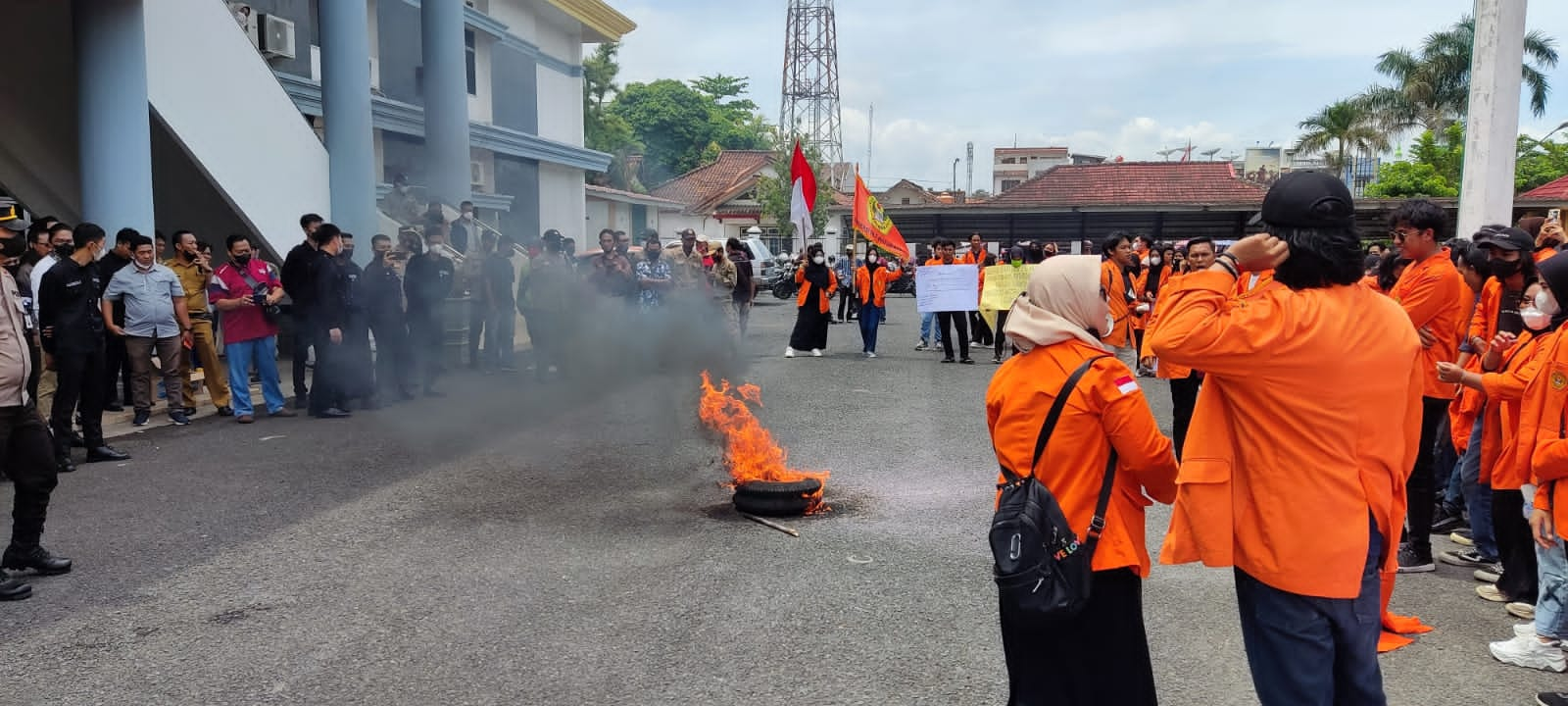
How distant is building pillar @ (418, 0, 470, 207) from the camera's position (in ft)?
57.3

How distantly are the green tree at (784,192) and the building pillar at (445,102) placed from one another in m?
25.7

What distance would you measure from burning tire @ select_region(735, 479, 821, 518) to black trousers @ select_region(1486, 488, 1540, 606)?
11.4ft

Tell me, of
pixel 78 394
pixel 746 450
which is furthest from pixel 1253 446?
pixel 78 394

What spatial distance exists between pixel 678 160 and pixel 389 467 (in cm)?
5279

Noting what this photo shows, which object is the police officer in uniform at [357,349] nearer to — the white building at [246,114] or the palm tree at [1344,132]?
the white building at [246,114]

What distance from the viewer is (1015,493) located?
2920 mm

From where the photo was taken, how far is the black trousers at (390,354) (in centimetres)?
1091

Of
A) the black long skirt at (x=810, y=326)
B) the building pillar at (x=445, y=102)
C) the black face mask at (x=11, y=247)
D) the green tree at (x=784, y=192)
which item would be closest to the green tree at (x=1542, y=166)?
the green tree at (x=784, y=192)

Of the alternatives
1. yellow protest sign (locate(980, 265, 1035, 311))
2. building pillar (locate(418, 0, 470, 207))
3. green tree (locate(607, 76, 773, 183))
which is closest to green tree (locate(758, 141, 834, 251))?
green tree (locate(607, 76, 773, 183))

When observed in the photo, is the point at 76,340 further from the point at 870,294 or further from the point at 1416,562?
the point at 870,294

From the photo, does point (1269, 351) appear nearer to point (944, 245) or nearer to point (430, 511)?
point (430, 511)

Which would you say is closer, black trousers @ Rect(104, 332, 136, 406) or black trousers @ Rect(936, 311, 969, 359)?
black trousers @ Rect(104, 332, 136, 406)

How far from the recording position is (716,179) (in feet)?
166

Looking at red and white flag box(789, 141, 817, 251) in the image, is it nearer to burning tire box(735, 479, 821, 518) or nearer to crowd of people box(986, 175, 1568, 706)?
burning tire box(735, 479, 821, 518)
